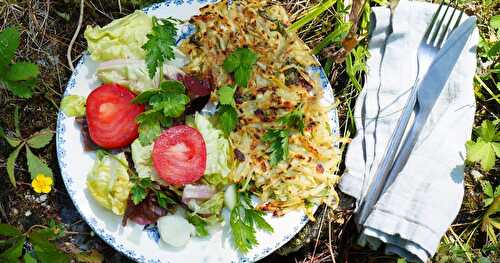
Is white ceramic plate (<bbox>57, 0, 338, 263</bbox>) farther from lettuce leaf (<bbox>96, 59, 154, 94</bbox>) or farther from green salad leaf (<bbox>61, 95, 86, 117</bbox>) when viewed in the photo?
lettuce leaf (<bbox>96, 59, 154, 94</bbox>)

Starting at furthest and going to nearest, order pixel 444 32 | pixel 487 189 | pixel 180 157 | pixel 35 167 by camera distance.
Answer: pixel 487 189 < pixel 35 167 < pixel 444 32 < pixel 180 157

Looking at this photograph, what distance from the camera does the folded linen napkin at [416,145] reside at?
2.50m

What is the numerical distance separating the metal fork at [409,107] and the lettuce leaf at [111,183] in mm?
900

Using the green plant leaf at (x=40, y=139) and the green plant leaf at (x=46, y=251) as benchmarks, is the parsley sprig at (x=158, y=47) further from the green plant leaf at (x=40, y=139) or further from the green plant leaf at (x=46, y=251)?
the green plant leaf at (x=46, y=251)

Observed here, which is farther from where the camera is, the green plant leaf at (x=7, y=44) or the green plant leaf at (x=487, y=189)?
the green plant leaf at (x=487, y=189)

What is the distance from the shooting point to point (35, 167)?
8.47ft

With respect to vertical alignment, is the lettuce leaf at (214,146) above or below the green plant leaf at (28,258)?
above

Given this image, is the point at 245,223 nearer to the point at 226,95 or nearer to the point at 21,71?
the point at 226,95

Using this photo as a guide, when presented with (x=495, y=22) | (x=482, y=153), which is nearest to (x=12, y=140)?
(x=482, y=153)

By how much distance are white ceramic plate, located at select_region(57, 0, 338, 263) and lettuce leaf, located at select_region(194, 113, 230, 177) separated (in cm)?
23

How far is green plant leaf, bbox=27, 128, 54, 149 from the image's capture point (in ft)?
8.57

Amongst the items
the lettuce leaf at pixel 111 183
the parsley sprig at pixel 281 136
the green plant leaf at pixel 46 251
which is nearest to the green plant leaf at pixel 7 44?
the lettuce leaf at pixel 111 183

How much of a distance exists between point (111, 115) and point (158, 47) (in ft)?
0.93

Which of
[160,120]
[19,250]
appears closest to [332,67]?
[160,120]
